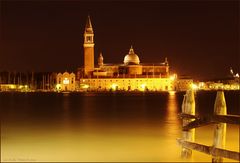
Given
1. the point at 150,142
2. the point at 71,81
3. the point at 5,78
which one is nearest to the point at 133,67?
the point at 71,81

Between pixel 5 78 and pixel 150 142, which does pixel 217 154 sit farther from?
pixel 5 78

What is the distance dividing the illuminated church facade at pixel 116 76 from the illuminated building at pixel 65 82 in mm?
1764

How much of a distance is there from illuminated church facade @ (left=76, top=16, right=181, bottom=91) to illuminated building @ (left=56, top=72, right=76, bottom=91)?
5.79 ft

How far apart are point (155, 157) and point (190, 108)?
175 centimetres

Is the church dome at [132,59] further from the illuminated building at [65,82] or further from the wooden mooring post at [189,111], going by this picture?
the wooden mooring post at [189,111]

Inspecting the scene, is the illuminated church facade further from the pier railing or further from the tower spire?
the pier railing

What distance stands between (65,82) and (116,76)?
14.8 m

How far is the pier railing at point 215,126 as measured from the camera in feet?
30.0

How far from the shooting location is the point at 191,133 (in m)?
10.7

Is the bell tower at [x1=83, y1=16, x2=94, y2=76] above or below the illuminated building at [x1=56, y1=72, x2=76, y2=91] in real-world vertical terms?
above

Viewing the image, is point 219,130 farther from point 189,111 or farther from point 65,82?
point 65,82

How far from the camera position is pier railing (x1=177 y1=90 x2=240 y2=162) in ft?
30.0

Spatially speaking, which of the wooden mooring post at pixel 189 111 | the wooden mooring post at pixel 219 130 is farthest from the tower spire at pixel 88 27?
the wooden mooring post at pixel 219 130

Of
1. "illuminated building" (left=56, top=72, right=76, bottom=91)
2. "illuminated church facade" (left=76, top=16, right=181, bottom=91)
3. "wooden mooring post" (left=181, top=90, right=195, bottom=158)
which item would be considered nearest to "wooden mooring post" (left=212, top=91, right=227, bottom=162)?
"wooden mooring post" (left=181, top=90, right=195, bottom=158)
